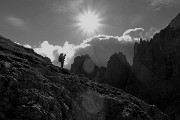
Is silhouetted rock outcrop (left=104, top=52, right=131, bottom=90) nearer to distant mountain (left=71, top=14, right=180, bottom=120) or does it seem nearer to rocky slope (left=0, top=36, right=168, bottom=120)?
distant mountain (left=71, top=14, right=180, bottom=120)

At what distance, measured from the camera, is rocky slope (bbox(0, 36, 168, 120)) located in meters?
30.2

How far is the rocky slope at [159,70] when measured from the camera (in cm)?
15250

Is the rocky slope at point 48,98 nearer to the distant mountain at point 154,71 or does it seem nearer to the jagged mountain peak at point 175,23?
the distant mountain at point 154,71

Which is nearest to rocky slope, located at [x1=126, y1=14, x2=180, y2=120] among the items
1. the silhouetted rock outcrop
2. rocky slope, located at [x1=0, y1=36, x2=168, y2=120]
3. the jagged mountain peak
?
the jagged mountain peak

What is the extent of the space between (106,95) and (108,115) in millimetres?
4675

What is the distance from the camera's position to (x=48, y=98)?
110 ft

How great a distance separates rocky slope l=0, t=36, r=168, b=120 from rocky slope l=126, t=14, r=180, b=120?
104561 millimetres

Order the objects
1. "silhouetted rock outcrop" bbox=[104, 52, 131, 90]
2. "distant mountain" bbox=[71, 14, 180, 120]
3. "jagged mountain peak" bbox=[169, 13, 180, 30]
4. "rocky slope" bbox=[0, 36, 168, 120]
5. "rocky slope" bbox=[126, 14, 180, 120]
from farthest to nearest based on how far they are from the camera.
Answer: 1. "silhouetted rock outcrop" bbox=[104, 52, 131, 90]
2. "jagged mountain peak" bbox=[169, 13, 180, 30]
3. "distant mountain" bbox=[71, 14, 180, 120]
4. "rocky slope" bbox=[126, 14, 180, 120]
5. "rocky slope" bbox=[0, 36, 168, 120]

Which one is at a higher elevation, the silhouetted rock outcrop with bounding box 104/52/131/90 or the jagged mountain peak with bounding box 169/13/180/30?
the jagged mountain peak with bounding box 169/13/180/30

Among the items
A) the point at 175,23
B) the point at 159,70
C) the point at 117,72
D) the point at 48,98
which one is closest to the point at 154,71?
the point at 159,70

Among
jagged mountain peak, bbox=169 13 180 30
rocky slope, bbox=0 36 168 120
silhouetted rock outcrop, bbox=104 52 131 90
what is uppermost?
jagged mountain peak, bbox=169 13 180 30

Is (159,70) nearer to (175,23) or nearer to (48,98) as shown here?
(175,23)

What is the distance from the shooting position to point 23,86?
33.2 m

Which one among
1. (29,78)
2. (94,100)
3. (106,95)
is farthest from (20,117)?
(106,95)
